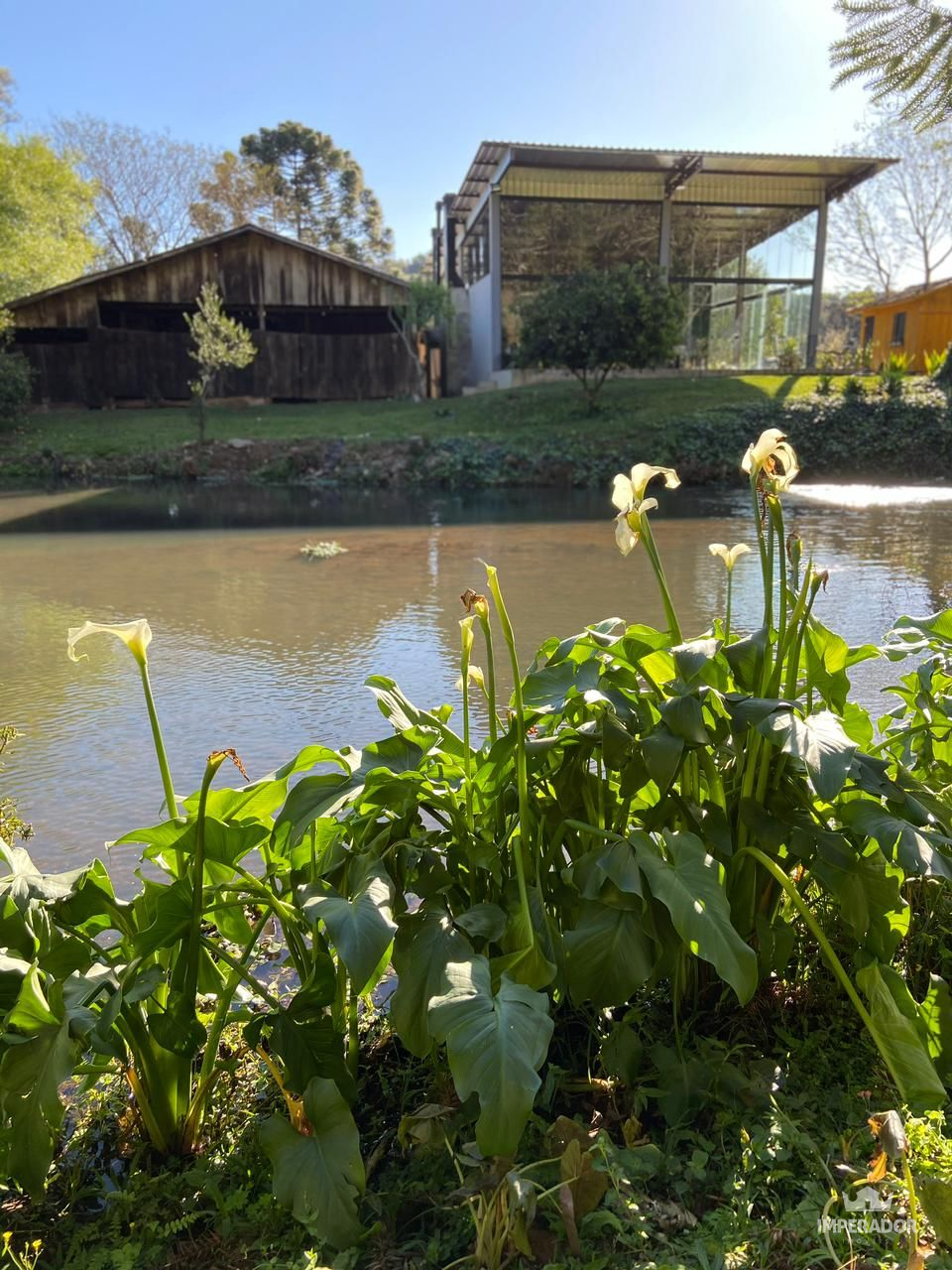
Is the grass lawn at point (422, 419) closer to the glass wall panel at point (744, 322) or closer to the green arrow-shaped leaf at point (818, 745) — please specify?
the glass wall panel at point (744, 322)

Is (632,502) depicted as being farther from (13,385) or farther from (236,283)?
(236,283)

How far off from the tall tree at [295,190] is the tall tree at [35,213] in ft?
52.0

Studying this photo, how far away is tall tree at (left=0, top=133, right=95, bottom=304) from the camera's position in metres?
23.2

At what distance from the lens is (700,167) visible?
843 inches

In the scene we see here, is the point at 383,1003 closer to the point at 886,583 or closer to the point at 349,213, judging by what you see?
the point at 886,583

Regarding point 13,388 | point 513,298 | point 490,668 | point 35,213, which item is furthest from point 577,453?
point 35,213

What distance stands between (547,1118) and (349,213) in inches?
1935

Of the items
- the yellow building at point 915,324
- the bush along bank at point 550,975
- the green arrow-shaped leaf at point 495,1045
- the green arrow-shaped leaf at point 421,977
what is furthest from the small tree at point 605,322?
the green arrow-shaped leaf at point 495,1045

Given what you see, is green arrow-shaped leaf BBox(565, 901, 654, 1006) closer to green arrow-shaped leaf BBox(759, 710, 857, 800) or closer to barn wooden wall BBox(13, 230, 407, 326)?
green arrow-shaped leaf BBox(759, 710, 857, 800)

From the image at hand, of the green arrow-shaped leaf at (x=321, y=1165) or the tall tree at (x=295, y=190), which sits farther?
the tall tree at (x=295, y=190)

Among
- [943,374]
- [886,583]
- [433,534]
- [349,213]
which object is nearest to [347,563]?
[433,534]

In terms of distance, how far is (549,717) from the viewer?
1797mm

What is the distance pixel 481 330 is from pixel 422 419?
19.0 feet

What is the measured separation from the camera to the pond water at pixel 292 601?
4137 mm
